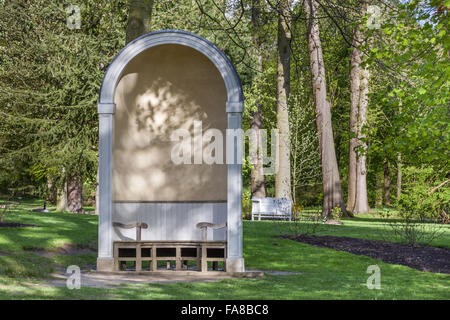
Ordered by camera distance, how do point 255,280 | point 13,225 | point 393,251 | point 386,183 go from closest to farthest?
1. point 255,280
2. point 393,251
3. point 13,225
4. point 386,183

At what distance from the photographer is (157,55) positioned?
11.9m

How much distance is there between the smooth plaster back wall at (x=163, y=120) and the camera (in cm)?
1191

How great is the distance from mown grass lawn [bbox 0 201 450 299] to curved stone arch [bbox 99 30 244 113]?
282cm

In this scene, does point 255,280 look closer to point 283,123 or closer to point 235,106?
point 235,106

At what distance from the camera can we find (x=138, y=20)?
13.1 metres

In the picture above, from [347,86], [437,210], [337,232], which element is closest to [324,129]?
[437,210]

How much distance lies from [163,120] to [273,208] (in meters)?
12.1

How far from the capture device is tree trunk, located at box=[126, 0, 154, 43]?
13.1 meters

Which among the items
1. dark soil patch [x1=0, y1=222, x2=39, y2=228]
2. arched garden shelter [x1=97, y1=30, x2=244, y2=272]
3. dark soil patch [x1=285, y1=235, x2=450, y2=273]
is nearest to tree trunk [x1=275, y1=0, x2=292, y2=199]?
dark soil patch [x1=285, y1=235, x2=450, y2=273]

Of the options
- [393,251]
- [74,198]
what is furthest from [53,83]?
[393,251]

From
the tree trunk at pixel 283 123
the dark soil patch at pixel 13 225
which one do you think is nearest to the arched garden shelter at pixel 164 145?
the dark soil patch at pixel 13 225

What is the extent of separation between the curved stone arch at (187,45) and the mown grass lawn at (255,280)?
2.82 meters
